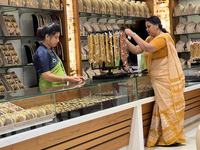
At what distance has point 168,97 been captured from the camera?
11.0 feet

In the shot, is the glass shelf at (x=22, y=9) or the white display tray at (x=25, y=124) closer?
the white display tray at (x=25, y=124)

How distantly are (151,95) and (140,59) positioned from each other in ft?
2.78

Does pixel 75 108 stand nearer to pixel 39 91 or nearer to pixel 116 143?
pixel 39 91

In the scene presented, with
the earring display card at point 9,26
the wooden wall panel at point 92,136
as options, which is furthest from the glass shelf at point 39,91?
the earring display card at point 9,26

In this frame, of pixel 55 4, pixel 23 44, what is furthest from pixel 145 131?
pixel 55 4

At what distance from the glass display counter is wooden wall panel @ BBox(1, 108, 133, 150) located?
124 mm

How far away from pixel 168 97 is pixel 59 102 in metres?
1.58

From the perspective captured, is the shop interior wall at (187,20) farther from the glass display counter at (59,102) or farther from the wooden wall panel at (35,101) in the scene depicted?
the wooden wall panel at (35,101)

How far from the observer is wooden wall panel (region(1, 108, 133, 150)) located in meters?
2.13

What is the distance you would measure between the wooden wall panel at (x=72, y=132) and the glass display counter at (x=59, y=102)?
0.12 m

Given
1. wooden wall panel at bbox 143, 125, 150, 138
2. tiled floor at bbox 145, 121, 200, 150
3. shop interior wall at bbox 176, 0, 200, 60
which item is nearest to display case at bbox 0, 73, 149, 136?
wooden wall panel at bbox 143, 125, 150, 138

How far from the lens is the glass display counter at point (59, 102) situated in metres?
1.99

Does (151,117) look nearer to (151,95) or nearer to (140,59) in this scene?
(151,95)

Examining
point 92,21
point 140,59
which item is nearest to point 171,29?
point 92,21
